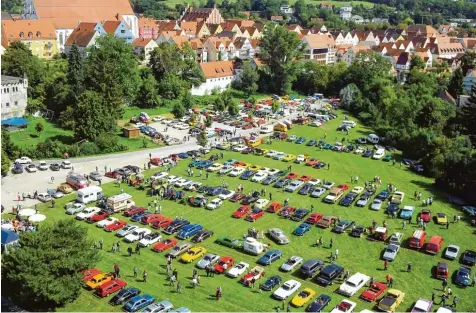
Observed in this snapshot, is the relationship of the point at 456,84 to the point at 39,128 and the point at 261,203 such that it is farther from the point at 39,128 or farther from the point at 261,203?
the point at 39,128

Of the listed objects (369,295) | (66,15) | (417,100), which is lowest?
(369,295)

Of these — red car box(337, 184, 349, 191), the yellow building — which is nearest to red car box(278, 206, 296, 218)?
red car box(337, 184, 349, 191)

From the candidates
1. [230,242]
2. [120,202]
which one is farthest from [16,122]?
[230,242]

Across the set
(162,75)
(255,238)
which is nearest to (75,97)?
(162,75)

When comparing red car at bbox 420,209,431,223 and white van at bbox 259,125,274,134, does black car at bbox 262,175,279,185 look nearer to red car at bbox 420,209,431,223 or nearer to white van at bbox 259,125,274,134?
red car at bbox 420,209,431,223

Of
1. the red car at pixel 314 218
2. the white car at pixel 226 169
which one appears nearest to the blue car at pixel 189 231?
the red car at pixel 314 218

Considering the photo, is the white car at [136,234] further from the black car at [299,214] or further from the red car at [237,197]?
the black car at [299,214]

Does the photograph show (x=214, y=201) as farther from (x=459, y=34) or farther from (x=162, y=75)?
(x=459, y=34)
